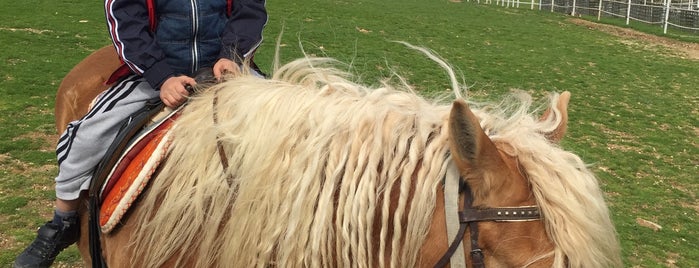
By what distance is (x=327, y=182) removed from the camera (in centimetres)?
144

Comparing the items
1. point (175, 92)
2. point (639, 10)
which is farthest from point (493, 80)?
point (639, 10)

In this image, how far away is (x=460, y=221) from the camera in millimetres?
1316

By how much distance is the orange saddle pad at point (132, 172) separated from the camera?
1.82 meters

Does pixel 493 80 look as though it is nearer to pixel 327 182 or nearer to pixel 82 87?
pixel 82 87

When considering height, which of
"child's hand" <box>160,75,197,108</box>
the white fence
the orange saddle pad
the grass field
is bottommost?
the grass field

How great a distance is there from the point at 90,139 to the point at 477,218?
158 cm

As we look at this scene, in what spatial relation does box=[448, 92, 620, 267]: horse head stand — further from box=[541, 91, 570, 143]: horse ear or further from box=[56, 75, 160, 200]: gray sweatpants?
box=[56, 75, 160, 200]: gray sweatpants

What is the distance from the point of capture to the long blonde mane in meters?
1.36

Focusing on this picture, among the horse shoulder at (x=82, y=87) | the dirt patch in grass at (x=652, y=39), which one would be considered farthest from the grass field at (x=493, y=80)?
the horse shoulder at (x=82, y=87)

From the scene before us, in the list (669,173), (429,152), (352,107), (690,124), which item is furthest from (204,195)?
(690,124)

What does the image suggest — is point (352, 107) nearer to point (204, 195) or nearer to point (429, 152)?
point (429, 152)

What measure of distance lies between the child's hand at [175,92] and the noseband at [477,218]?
3.92 feet

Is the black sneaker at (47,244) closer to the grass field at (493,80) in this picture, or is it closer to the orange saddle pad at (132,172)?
the orange saddle pad at (132,172)

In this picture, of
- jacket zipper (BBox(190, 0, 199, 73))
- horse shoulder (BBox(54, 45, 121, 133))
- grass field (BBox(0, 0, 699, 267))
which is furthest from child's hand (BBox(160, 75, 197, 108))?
horse shoulder (BBox(54, 45, 121, 133))
